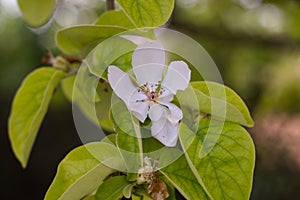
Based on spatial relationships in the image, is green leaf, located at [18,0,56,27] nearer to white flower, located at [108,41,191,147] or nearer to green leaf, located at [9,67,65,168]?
green leaf, located at [9,67,65,168]

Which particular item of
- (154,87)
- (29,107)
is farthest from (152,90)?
(29,107)

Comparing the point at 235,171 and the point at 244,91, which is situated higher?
the point at 235,171

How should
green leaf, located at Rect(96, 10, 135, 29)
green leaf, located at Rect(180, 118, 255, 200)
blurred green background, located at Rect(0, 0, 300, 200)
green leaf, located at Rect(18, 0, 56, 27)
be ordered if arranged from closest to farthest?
green leaf, located at Rect(180, 118, 255, 200)
green leaf, located at Rect(96, 10, 135, 29)
green leaf, located at Rect(18, 0, 56, 27)
blurred green background, located at Rect(0, 0, 300, 200)

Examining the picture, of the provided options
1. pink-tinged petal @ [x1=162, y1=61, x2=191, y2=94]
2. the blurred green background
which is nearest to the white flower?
pink-tinged petal @ [x1=162, y1=61, x2=191, y2=94]

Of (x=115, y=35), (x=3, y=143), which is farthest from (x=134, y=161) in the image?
(x=3, y=143)

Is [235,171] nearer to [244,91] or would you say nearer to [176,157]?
[176,157]

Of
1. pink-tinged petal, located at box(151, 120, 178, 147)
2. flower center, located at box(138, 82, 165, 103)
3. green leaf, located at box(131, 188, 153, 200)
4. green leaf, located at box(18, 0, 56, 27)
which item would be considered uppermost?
flower center, located at box(138, 82, 165, 103)

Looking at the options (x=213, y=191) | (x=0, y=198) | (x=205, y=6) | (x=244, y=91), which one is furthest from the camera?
(x=0, y=198)
